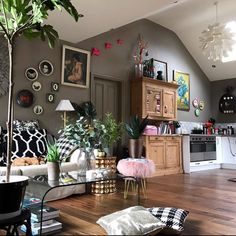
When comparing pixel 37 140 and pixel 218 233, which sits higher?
pixel 37 140

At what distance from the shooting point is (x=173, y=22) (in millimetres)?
6762

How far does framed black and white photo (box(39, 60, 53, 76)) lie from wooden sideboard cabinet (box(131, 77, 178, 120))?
194cm

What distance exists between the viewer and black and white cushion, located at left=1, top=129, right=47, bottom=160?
3770 mm

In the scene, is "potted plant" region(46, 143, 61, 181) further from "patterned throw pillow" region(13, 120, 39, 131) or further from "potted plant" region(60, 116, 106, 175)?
"patterned throw pillow" region(13, 120, 39, 131)

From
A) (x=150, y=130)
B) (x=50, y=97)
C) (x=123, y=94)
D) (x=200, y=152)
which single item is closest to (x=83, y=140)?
(x=50, y=97)

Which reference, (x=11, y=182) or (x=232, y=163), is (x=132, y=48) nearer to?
(x=232, y=163)

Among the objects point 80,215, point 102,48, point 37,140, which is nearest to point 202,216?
point 80,215

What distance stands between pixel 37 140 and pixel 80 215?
1.58 m

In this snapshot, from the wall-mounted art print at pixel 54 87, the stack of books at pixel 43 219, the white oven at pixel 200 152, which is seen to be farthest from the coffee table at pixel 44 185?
the white oven at pixel 200 152

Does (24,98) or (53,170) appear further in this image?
(24,98)

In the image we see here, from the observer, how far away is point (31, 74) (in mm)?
4590

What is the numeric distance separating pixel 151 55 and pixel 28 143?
3836 millimetres

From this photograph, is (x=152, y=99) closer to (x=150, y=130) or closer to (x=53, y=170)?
(x=150, y=130)

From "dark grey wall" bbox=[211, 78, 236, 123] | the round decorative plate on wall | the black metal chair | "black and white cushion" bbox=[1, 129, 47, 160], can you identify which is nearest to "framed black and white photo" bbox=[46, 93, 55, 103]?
the round decorative plate on wall
